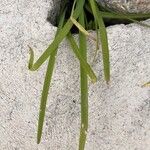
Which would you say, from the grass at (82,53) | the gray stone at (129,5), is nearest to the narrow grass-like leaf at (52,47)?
the grass at (82,53)

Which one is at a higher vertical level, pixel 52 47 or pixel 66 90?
pixel 52 47

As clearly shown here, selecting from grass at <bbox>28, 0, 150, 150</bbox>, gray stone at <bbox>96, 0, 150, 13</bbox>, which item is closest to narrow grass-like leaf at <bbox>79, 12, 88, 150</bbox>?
grass at <bbox>28, 0, 150, 150</bbox>

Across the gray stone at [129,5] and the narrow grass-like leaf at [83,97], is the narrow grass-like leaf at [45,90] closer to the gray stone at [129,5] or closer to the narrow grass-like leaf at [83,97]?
the narrow grass-like leaf at [83,97]

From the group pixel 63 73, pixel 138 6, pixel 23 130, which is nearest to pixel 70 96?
pixel 63 73

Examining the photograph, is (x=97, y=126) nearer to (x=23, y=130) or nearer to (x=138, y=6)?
(x=23, y=130)

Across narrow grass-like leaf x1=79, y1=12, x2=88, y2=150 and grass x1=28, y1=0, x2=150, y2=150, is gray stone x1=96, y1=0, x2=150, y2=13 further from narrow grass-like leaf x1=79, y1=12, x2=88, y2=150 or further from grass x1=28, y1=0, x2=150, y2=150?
narrow grass-like leaf x1=79, y1=12, x2=88, y2=150

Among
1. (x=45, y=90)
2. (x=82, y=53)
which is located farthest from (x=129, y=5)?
(x=45, y=90)

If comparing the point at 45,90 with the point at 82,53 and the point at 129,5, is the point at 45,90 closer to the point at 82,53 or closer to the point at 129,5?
the point at 82,53

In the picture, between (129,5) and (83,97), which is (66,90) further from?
(129,5)
